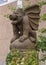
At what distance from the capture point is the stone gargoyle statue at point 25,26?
24.0ft

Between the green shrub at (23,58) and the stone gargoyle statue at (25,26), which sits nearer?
the green shrub at (23,58)

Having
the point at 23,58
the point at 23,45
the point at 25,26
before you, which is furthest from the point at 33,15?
the point at 23,58

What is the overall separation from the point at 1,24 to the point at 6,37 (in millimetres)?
650

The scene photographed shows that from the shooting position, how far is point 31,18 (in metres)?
7.60

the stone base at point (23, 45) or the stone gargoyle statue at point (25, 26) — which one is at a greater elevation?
the stone gargoyle statue at point (25, 26)

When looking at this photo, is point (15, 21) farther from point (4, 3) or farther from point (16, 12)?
point (4, 3)

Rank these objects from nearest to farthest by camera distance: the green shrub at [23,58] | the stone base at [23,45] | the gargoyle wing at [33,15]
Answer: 1. the green shrub at [23,58]
2. the stone base at [23,45]
3. the gargoyle wing at [33,15]

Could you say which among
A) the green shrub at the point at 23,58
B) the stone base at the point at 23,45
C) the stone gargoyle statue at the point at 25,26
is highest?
the stone gargoyle statue at the point at 25,26

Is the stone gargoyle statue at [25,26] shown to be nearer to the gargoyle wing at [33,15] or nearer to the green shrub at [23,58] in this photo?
the gargoyle wing at [33,15]

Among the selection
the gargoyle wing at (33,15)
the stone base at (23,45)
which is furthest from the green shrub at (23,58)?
the gargoyle wing at (33,15)

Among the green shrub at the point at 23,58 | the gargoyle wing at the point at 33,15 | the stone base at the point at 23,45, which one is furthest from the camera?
the gargoyle wing at the point at 33,15

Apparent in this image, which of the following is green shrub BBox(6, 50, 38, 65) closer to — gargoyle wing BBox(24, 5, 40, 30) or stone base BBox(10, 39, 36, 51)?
stone base BBox(10, 39, 36, 51)

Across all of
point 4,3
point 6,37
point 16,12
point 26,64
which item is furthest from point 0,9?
point 26,64

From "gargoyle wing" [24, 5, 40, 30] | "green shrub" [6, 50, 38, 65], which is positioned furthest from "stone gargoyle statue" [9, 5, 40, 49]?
"green shrub" [6, 50, 38, 65]
